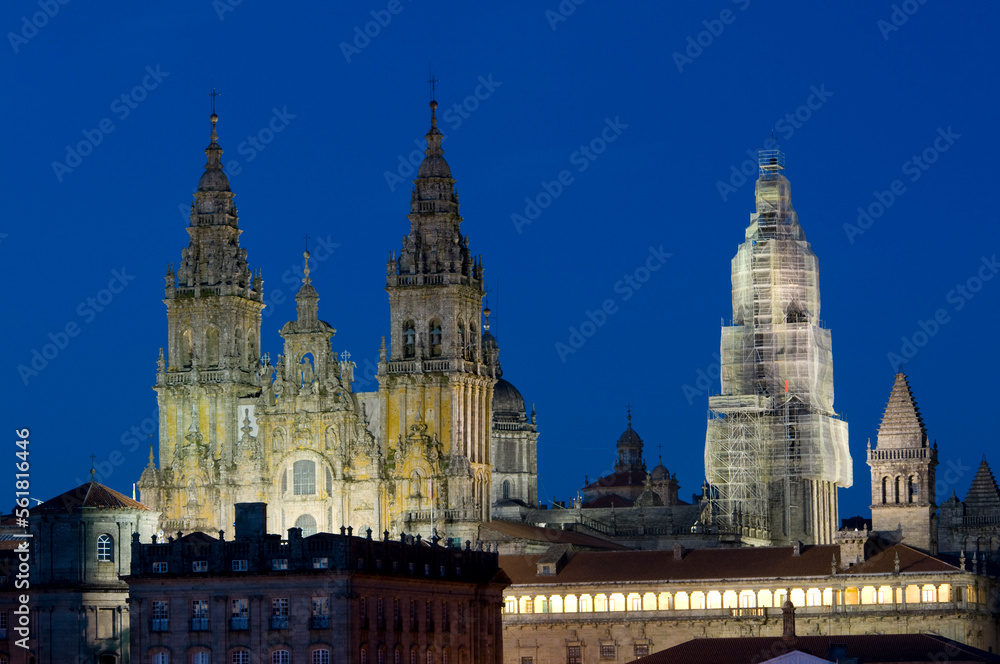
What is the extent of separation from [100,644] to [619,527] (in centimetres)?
6061

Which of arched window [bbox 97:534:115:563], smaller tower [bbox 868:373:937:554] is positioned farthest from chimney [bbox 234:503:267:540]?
smaller tower [bbox 868:373:937:554]

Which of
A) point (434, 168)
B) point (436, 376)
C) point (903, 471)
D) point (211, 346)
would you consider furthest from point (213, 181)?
point (903, 471)

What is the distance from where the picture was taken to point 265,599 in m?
120

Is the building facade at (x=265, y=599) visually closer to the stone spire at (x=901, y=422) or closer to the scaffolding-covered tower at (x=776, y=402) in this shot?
the scaffolding-covered tower at (x=776, y=402)

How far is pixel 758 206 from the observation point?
184m

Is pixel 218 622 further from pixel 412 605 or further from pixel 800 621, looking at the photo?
pixel 800 621

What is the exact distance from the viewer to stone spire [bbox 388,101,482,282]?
16012 centimetres

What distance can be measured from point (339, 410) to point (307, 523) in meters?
8.40

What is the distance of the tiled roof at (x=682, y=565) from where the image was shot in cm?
14950

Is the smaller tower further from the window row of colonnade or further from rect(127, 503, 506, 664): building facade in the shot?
rect(127, 503, 506, 664): building facade

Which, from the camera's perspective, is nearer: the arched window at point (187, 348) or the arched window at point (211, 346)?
the arched window at point (211, 346)

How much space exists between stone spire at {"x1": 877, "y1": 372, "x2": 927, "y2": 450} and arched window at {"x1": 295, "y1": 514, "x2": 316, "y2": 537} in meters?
46.4

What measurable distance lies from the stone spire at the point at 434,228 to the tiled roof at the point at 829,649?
37020 mm

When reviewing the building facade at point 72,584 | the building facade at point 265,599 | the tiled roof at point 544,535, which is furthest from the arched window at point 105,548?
the tiled roof at point 544,535
